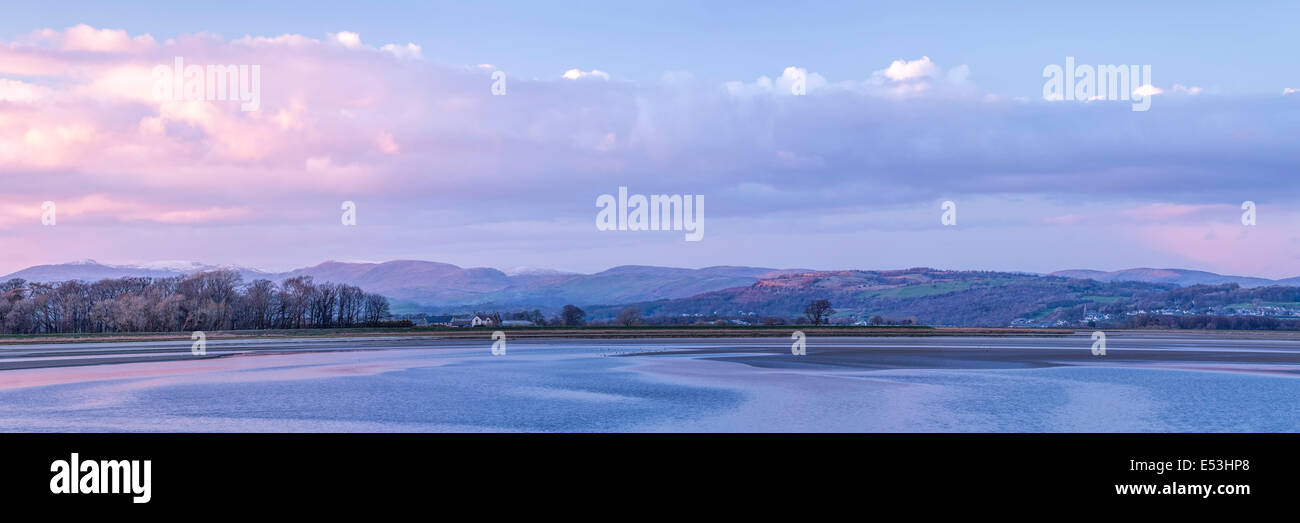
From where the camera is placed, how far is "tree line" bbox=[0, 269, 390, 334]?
78.0m

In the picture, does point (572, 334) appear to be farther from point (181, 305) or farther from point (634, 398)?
point (634, 398)

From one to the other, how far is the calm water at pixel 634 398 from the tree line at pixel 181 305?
4886cm

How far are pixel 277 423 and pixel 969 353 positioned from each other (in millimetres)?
31680

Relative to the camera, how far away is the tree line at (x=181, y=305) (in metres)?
78.0

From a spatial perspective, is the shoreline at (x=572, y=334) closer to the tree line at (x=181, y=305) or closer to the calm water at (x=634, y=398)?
the tree line at (x=181, y=305)

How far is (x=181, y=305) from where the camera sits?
79.7 meters

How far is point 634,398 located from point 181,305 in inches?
2721
